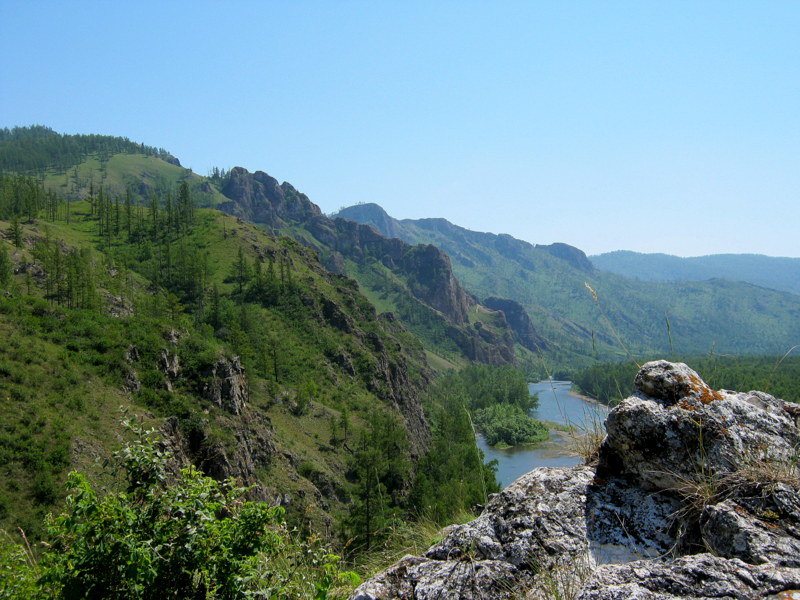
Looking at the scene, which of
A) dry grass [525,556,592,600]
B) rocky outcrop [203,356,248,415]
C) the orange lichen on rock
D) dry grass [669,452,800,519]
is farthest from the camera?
rocky outcrop [203,356,248,415]

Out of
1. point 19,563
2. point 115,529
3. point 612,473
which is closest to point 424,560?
point 612,473

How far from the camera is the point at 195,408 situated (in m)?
40.5

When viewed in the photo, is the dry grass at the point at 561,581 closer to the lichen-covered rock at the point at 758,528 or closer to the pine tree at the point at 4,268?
the lichen-covered rock at the point at 758,528

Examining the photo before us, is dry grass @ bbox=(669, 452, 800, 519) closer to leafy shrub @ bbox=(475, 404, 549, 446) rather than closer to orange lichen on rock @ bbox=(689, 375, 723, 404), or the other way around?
orange lichen on rock @ bbox=(689, 375, 723, 404)

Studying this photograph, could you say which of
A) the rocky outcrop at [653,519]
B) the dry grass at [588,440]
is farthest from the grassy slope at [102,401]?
the dry grass at [588,440]

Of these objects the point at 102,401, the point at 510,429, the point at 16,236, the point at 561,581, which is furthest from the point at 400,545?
the point at 510,429

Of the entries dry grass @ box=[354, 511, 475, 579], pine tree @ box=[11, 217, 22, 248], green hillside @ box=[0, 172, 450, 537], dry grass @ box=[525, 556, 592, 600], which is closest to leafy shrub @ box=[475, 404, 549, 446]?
green hillside @ box=[0, 172, 450, 537]

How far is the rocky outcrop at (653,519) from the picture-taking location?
10.0 feet

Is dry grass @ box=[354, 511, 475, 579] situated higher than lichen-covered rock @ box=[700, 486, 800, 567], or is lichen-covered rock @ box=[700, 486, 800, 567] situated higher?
lichen-covered rock @ box=[700, 486, 800, 567]

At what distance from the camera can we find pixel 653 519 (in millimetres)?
4168

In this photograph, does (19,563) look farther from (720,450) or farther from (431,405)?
(431,405)

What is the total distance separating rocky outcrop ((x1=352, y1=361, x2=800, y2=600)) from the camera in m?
3.05

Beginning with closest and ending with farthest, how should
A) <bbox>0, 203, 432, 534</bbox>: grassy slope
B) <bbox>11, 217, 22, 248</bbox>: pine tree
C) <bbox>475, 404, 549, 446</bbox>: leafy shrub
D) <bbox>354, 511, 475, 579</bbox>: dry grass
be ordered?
<bbox>354, 511, 475, 579</bbox>: dry grass, <bbox>0, 203, 432, 534</bbox>: grassy slope, <bbox>11, 217, 22, 248</bbox>: pine tree, <bbox>475, 404, 549, 446</bbox>: leafy shrub

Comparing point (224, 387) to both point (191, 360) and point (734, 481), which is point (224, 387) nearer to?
point (191, 360)
